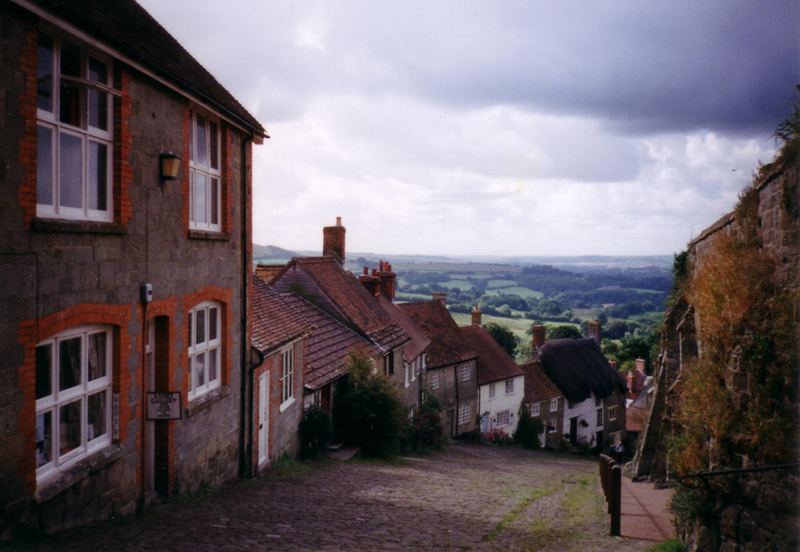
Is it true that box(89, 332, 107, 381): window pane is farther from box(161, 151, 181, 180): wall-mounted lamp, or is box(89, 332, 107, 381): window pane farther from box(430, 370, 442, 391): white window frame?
box(430, 370, 442, 391): white window frame

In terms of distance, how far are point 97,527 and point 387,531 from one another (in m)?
3.86

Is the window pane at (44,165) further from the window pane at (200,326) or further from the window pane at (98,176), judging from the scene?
the window pane at (200,326)

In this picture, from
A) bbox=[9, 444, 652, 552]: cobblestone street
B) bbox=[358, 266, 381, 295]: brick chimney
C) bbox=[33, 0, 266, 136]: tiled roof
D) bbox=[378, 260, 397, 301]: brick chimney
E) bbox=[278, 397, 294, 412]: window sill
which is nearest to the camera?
bbox=[33, 0, 266, 136]: tiled roof

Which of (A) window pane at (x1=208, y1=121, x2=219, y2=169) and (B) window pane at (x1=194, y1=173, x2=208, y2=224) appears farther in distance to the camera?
(A) window pane at (x1=208, y1=121, x2=219, y2=169)

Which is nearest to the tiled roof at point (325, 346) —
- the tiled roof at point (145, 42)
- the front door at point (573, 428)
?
the tiled roof at point (145, 42)

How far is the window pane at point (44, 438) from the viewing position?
661 cm

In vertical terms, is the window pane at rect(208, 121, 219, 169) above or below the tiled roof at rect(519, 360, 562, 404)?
above

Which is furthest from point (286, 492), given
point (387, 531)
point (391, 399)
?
point (391, 399)

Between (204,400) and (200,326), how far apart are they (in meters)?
1.25

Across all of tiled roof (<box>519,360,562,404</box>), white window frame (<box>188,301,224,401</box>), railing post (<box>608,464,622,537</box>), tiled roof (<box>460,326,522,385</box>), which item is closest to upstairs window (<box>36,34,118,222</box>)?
white window frame (<box>188,301,224,401</box>)

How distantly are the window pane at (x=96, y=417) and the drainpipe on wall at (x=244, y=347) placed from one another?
4.35 meters

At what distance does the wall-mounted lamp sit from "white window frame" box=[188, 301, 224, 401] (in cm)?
235

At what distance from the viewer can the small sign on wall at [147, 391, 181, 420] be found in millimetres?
8789

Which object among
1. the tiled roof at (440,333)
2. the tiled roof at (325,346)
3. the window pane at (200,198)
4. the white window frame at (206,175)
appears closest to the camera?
the white window frame at (206,175)
